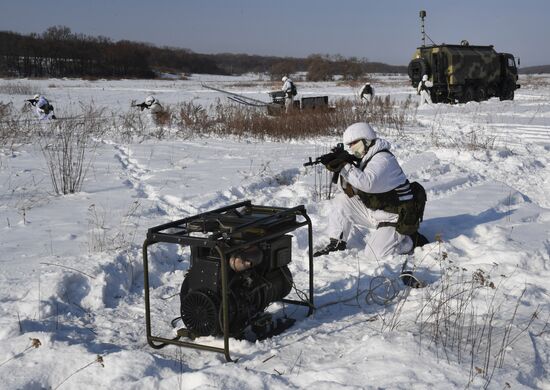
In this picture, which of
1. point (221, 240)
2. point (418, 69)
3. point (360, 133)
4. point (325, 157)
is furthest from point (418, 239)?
point (418, 69)

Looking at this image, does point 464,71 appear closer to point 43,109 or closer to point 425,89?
point 425,89

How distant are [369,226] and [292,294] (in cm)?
146

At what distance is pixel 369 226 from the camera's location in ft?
19.6

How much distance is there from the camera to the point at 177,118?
52.7 ft

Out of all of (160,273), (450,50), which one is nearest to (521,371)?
(160,273)

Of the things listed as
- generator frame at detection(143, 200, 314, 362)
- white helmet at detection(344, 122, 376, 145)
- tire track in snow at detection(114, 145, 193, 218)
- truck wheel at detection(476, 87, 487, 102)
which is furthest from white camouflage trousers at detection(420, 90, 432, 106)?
generator frame at detection(143, 200, 314, 362)

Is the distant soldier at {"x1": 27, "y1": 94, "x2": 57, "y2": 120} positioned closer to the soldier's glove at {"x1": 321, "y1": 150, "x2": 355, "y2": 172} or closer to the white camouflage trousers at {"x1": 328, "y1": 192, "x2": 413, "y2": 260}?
the white camouflage trousers at {"x1": 328, "y1": 192, "x2": 413, "y2": 260}

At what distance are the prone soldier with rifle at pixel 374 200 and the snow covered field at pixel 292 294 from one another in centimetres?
18

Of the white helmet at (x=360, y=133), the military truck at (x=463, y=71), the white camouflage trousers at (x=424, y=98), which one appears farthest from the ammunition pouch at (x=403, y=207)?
the military truck at (x=463, y=71)

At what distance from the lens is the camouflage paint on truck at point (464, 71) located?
24.4 metres

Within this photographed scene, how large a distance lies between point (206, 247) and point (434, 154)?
8267 mm

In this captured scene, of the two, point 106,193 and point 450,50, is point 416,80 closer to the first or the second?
point 450,50

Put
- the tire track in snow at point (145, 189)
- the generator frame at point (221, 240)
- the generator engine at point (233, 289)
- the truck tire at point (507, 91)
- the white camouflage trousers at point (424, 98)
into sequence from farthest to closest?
the truck tire at point (507, 91)
the white camouflage trousers at point (424, 98)
the tire track in snow at point (145, 189)
the generator engine at point (233, 289)
the generator frame at point (221, 240)

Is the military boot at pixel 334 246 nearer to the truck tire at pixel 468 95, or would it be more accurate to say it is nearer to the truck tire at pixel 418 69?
the truck tire at pixel 418 69
